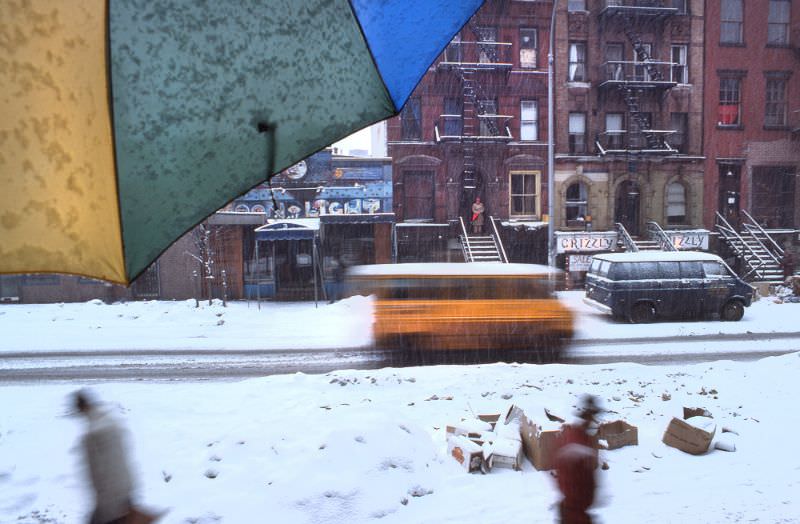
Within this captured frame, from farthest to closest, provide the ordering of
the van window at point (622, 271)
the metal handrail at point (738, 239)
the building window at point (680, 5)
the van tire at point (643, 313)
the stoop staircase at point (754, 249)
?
the building window at point (680, 5) < the metal handrail at point (738, 239) < the stoop staircase at point (754, 249) < the van tire at point (643, 313) < the van window at point (622, 271)

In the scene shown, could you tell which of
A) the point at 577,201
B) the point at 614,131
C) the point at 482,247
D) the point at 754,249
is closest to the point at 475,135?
the point at 482,247

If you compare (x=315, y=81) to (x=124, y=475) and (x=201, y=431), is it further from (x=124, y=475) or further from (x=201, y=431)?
(x=201, y=431)

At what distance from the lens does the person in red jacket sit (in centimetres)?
379

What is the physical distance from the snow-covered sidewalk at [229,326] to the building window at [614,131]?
10369mm

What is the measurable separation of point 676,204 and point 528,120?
9.06 meters

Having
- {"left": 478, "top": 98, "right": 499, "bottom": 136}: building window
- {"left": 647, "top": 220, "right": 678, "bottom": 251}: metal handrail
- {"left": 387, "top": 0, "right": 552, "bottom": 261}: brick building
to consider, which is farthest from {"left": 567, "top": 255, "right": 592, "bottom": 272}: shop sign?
{"left": 478, "top": 98, "right": 499, "bottom": 136}: building window

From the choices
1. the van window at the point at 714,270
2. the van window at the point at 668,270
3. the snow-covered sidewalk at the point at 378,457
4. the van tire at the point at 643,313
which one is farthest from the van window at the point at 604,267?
the snow-covered sidewalk at the point at 378,457

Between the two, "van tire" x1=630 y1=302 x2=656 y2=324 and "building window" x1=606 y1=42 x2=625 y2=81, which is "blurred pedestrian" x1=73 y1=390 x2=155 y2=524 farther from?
"building window" x1=606 y1=42 x2=625 y2=81

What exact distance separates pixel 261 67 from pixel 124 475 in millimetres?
3703

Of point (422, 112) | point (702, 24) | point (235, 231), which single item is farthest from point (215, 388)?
point (702, 24)

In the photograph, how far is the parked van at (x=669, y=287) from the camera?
1584 centimetres

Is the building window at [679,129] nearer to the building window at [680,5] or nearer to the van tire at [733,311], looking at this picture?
the building window at [680,5]

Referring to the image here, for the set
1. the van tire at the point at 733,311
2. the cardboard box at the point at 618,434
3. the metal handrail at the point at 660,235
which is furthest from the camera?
the metal handrail at the point at 660,235

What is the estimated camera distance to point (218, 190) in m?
1.75
